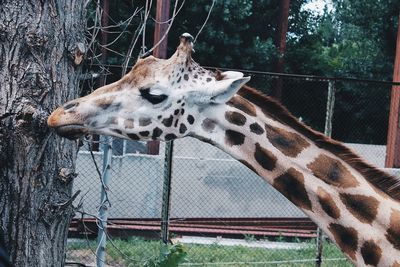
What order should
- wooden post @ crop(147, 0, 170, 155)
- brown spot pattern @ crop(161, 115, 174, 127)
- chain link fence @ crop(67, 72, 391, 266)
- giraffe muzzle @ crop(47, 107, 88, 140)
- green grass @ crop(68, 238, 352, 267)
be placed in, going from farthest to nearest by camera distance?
wooden post @ crop(147, 0, 170, 155), chain link fence @ crop(67, 72, 391, 266), green grass @ crop(68, 238, 352, 267), brown spot pattern @ crop(161, 115, 174, 127), giraffe muzzle @ crop(47, 107, 88, 140)

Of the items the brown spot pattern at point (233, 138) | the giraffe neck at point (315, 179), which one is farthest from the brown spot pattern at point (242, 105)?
the brown spot pattern at point (233, 138)

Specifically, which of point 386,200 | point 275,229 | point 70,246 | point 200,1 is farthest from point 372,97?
point 386,200

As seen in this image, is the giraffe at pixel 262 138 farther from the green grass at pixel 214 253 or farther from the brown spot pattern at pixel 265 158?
the green grass at pixel 214 253

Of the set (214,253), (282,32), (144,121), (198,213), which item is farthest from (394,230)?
(282,32)

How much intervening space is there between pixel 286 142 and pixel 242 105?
0.89 ft

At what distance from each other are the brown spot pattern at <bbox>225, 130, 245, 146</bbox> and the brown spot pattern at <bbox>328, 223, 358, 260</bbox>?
Result: 57cm

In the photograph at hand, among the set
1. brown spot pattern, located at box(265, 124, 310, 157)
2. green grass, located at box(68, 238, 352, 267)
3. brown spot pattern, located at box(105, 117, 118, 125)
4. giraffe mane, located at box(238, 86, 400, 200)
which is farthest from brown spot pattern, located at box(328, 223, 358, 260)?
green grass, located at box(68, 238, 352, 267)

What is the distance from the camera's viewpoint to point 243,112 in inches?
131

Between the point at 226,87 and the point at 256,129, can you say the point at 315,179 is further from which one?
the point at 226,87

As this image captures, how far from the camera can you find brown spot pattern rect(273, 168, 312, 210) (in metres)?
3.29

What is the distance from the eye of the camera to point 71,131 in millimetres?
3166

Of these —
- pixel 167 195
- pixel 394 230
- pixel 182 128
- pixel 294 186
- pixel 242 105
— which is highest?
pixel 242 105

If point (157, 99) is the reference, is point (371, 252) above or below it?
below

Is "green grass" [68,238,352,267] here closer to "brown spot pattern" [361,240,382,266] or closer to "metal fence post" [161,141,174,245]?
"metal fence post" [161,141,174,245]
